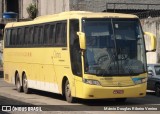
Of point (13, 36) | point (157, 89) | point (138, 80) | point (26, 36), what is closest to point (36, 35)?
point (26, 36)

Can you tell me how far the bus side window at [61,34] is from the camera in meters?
18.8

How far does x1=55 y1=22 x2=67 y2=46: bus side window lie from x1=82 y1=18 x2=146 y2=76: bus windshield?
49.6 inches

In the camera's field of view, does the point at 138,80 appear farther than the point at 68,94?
No

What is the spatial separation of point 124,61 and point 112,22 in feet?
4.70

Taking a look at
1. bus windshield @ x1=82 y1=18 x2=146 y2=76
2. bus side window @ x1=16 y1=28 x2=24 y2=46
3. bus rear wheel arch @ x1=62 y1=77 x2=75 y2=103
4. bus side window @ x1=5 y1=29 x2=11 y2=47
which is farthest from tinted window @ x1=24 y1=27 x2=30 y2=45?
bus windshield @ x1=82 y1=18 x2=146 y2=76

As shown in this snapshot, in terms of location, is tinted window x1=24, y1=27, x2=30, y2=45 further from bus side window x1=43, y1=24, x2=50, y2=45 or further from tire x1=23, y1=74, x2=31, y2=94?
bus side window x1=43, y1=24, x2=50, y2=45

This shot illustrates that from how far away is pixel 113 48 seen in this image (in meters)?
17.7

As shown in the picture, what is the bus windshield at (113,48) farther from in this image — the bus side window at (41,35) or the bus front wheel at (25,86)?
the bus front wheel at (25,86)

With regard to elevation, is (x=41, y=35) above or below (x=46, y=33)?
below

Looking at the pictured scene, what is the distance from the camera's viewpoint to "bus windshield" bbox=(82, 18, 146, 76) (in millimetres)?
17395

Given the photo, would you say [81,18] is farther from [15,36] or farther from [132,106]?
[15,36]

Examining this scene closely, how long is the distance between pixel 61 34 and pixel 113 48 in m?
2.34

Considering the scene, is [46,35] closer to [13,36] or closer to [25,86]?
[25,86]

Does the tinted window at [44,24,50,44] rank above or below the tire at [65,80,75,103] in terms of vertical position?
above
